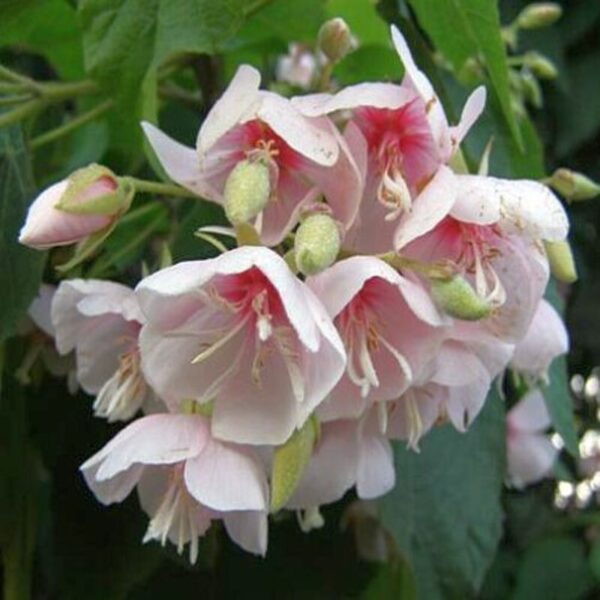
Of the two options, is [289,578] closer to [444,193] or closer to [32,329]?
[32,329]

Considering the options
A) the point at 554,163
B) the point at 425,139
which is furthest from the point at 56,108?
the point at 554,163

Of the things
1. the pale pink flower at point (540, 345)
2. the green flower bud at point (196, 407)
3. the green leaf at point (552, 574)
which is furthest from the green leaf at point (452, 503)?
the green leaf at point (552, 574)

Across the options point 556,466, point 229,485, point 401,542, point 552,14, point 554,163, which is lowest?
point 556,466

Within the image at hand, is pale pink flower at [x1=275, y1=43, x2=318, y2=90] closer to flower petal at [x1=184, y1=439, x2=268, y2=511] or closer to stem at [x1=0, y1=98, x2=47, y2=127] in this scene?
stem at [x1=0, y1=98, x2=47, y2=127]

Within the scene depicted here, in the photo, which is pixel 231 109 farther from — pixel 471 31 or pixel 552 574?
pixel 552 574

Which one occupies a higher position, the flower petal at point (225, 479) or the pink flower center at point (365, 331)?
the pink flower center at point (365, 331)

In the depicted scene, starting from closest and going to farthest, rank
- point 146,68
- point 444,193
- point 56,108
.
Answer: point 444,193 < point 146,68 < point 56,108

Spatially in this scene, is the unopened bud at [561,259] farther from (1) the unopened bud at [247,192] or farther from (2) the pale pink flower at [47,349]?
(2) the pale pink flower at [47,349]
